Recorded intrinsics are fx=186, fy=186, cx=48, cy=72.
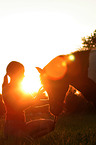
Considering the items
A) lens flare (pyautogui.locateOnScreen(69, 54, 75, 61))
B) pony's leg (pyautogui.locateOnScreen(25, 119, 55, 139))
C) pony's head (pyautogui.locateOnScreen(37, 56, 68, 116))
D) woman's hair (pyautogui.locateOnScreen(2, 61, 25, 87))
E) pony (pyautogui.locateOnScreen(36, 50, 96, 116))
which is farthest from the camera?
pony's leg (pyautogui.locateOnScreen(25, 119, 55, 139))

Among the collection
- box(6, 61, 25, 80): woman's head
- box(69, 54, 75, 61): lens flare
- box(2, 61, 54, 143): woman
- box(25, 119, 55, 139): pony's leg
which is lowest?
box(25, 119, 55, 139): pony's leg

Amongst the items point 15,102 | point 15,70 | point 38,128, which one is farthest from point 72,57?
point 38,128

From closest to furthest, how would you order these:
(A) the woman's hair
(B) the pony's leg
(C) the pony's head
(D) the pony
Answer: (D) the pony, (C) the pony's head, (A) the woman's hair, (B) the pony's leg

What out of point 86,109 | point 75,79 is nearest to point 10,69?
point 75,79

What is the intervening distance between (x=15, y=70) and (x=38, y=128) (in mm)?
1329

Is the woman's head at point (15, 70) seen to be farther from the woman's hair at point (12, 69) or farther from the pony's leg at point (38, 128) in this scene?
the pony's leg at point (38, 128)

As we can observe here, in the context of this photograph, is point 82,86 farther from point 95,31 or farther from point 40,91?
point 95,31

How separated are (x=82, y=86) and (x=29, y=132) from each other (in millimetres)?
1547

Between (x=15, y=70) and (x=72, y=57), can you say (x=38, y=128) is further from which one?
(x=72, y=57)

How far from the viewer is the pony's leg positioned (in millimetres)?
3939

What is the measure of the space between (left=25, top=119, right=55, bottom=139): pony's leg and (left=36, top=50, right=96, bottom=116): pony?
0.48m

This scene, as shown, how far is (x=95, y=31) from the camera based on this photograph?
23.2m

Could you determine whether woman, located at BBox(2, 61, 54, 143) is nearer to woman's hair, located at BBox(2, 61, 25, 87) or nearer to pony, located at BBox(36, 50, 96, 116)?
woman's hair, located at BBox(2, 61, 25, 87)

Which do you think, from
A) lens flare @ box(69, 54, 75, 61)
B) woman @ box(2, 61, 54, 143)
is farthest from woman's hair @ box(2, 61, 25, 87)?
lens flare @ box(69, 54, 75, 61)
